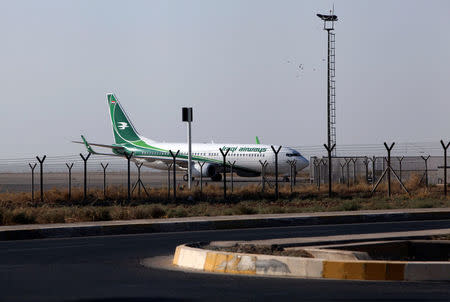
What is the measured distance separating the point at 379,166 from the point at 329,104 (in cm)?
689

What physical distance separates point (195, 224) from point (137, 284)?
10.4 metres

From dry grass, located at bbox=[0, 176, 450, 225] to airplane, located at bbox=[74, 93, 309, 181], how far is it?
1696 centimetres

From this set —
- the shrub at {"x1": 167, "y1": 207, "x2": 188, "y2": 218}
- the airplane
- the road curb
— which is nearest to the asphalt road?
the road curb

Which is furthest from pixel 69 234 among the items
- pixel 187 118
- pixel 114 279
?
pixel 187 118

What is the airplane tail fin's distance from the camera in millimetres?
66250

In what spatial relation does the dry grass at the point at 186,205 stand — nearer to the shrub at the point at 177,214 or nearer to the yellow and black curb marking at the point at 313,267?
the shrub at the point at 177,214

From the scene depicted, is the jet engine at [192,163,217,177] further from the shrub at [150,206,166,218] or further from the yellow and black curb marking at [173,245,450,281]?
the yellow and black curb marking at [173,245,450,281]

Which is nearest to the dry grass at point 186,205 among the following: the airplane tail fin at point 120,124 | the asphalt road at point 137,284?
the asphalt road at point 137,284

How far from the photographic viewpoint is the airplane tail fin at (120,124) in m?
66.2

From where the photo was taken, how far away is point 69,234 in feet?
62.1

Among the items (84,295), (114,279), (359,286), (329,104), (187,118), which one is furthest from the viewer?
(329,104)

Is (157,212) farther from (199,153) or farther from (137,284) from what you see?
(199,153)

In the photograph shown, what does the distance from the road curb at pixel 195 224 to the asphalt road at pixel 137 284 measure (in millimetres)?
3528

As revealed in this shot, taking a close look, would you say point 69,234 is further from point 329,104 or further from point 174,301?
point 329,104
